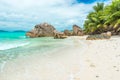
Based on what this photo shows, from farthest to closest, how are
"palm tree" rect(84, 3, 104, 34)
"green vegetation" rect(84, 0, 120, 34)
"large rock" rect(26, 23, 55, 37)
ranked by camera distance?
"large rock" rect(26, 23, 55, 37) → "palm tree" rect(84, 3, 104, 34) → "green vegetation" rect(84, 0, 120, 34)

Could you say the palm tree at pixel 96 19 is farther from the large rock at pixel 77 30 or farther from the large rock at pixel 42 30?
the large rock at pixel 42 30

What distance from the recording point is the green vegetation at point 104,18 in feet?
95.5

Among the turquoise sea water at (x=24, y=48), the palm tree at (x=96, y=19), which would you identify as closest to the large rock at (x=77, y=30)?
the palm tree at (x=96, y=19)

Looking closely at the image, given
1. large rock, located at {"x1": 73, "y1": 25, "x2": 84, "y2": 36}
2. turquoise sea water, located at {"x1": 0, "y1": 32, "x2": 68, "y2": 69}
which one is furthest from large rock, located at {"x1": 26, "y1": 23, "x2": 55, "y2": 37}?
turquoise sea water, located at {"x1": 0, "y1": 32, "x2": 68, "y2": 69}

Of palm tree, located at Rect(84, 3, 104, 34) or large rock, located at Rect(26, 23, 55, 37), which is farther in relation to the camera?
large rock, located at Rect(26, 23, 55, 37)

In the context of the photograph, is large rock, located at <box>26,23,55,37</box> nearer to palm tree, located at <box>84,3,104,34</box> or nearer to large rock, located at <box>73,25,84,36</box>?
large rock, located at <box>73,25,84,36</box>

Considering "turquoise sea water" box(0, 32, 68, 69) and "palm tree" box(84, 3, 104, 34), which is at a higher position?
"palm tree" box(84, 3, 104, 34)

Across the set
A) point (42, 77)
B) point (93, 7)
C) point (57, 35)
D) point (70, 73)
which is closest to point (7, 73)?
point (42, 77)

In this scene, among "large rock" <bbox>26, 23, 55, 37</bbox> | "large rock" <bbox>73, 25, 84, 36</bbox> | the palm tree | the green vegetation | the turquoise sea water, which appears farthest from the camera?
Result: "large rock" <bbox>26, 23, 55, 37</bbox>

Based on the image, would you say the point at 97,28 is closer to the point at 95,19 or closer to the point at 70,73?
the point at 95,19

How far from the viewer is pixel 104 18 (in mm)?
33500

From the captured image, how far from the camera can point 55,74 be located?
21.9 ft

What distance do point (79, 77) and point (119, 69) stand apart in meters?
1.60

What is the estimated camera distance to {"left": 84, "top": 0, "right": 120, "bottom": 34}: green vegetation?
29.1m
